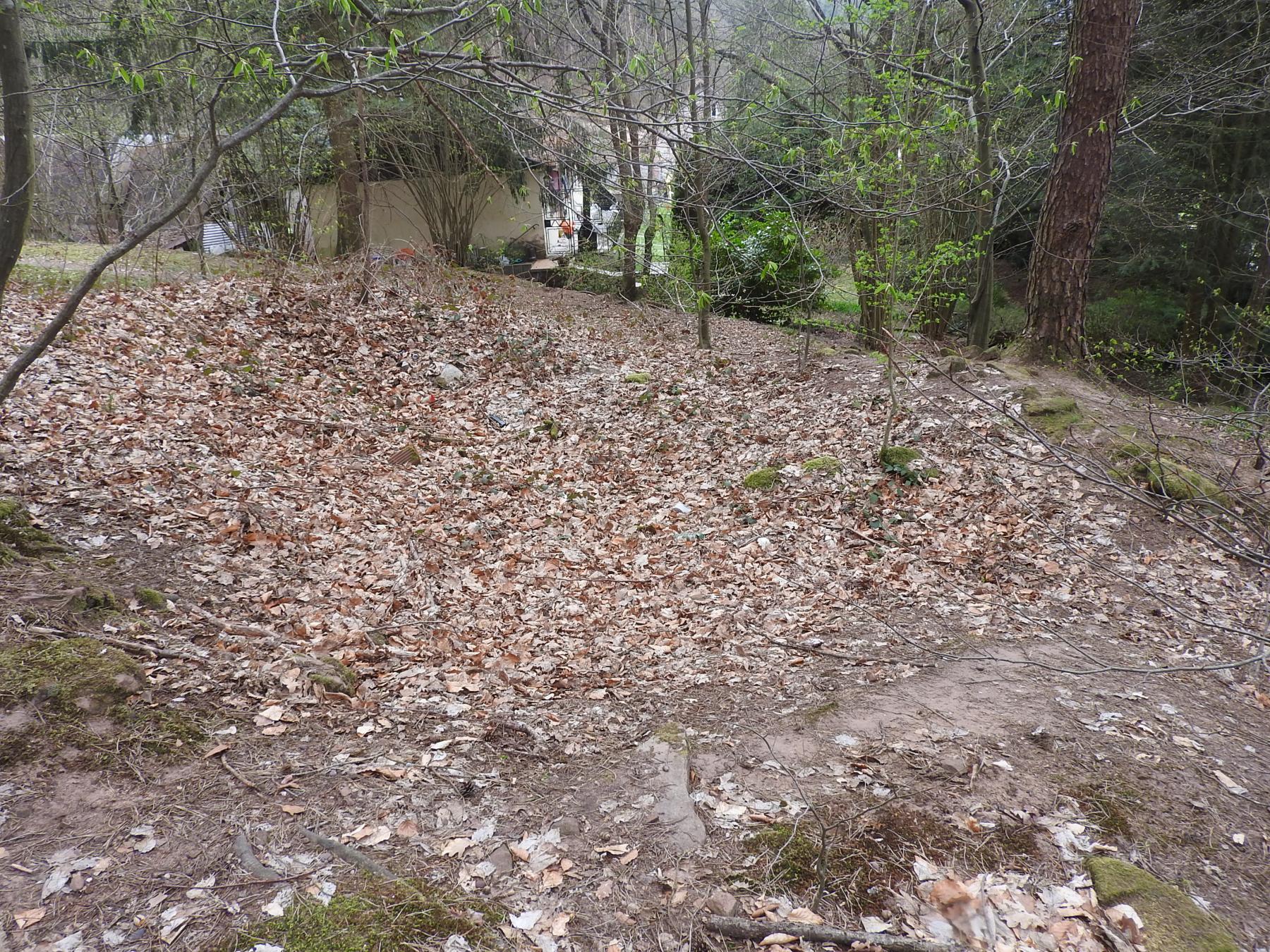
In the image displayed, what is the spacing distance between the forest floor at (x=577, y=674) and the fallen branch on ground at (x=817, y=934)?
70mm

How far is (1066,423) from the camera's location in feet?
20.8

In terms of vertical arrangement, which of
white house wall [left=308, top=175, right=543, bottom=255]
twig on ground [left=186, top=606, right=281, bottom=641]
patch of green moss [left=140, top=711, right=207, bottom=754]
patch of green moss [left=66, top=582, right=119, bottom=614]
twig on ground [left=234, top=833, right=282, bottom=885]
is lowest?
twig on ground [left=234, top=833, right=282, bottom=885]

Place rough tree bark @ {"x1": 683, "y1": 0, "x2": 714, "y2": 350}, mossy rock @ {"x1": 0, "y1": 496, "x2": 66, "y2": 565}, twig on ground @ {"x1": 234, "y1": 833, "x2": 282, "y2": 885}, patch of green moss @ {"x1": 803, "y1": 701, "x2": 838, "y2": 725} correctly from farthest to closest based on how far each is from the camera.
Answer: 1. rough tree bark @ {"x1": 683, "y1": 0, "x2": 714, "y2": 350}
2. mossy rock @ {"x1": 0, "y1": 496, "x2": 66, "y2": 565}
3. patch of green moss @ {"x1": 803, "y1": 701, "x2": 838, "y2": 725}
4. twig on ground @ {"x1": 234, "y1": 833, "x2": 282, "y2": 885}

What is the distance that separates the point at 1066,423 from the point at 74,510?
7473 mm

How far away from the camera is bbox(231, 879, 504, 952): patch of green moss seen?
2.24 meters

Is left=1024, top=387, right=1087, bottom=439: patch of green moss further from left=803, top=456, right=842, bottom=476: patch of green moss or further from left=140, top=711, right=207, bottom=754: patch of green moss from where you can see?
left=140, top=711, right=207, bottom=754: patch of green moss

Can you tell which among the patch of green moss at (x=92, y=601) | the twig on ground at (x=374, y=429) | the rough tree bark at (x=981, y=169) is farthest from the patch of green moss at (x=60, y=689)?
the rough tree bark at (x=981, y=169)

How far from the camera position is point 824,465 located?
259 inches

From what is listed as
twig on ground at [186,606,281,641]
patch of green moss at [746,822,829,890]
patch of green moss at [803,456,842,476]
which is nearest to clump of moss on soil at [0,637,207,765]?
twig on ground at [186,606,281,641]

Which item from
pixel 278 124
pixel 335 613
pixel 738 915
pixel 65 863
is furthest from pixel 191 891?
pixel 278 124

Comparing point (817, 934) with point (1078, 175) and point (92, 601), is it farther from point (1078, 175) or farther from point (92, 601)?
point (1078, 175)

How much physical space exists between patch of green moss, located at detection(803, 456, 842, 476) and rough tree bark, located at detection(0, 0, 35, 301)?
559 centimetres

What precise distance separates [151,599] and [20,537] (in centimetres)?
82

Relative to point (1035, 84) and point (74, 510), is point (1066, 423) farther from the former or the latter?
point (74, 510)
